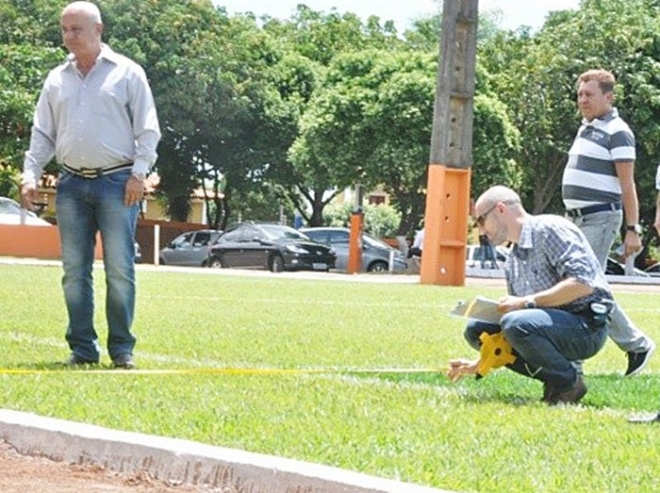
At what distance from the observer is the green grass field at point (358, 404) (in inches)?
213

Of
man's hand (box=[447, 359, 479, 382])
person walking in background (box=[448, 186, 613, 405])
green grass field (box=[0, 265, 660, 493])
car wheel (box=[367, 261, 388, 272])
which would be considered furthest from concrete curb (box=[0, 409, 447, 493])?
car wheel (box=[367, 261, 388, 272])

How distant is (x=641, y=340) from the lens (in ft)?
29.7

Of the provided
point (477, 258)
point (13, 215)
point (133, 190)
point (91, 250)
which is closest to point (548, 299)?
point (133, 190)

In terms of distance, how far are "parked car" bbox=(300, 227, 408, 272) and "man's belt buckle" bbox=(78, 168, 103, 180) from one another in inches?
1393

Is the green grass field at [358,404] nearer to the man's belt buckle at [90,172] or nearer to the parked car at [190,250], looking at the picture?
the man's belt buckle at [90,172]

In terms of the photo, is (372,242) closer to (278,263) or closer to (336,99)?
(278,263)

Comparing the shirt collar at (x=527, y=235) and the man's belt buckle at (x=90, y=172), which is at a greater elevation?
the man's belt buckle at (x=90, y=172)

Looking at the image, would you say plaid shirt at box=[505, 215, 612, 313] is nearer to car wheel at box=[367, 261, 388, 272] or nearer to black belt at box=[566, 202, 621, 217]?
black belt at box=[566, 202, 621, 217]

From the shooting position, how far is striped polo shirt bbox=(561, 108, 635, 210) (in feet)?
31.0

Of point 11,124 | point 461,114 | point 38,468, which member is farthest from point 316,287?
point 11,124

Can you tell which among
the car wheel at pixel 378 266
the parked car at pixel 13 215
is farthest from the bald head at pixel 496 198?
the car wheel at pixel 378 266

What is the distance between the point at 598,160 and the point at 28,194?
346 cm

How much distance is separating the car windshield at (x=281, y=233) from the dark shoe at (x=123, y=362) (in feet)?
113

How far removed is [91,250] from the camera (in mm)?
9172
